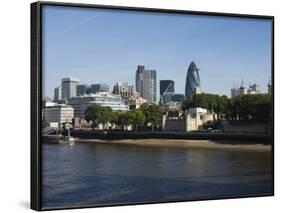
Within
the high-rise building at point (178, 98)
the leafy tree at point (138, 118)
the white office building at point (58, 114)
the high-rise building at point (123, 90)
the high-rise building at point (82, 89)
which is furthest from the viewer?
the high-rise building at point (178, 98)

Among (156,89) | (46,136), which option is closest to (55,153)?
(46,136)

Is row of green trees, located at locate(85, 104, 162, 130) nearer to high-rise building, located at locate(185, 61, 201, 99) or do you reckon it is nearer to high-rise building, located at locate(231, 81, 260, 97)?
high-rise building, located at locate(185, 61, 201, 99)

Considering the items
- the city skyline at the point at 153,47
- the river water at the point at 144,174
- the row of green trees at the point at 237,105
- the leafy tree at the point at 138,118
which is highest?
the city skyline at the point at 153,47

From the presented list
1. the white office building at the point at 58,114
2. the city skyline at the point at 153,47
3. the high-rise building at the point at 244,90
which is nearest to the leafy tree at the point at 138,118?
the city skyline at the point at 153,47

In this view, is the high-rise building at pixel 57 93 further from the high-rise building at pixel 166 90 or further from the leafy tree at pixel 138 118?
the high-rise building at pixel 166 90

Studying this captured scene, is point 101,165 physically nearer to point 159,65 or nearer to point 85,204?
point 85,204
